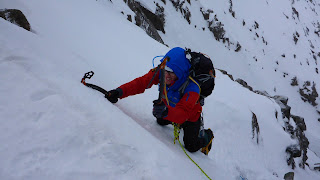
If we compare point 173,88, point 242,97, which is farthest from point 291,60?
point 173,88

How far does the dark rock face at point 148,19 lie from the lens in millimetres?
11828

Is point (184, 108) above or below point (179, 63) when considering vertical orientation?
below

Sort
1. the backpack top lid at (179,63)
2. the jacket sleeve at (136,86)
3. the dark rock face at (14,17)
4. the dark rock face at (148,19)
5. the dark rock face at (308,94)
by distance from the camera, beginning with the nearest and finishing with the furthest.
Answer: the backpack top lid at (179,63) → the jacket sleeve at (136,86) → the dark rock face at (14,17) → the dark rock face at (148,19) → the dark rock face at (308,94)

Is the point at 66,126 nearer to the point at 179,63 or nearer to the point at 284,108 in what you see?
the point at 179,63

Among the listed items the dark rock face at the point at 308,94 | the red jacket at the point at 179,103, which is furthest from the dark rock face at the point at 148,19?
the dark rock face at the point at 308,94

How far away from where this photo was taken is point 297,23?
34.9 m

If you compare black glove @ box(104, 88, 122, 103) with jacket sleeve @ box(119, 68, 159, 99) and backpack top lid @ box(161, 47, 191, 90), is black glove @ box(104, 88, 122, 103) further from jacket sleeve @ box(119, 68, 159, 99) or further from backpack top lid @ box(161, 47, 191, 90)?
backpack top lid @ box(161, 47, 191, 90)

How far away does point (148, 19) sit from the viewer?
13555mm

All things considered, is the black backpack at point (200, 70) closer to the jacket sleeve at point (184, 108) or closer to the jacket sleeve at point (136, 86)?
the jacket sleeve at point (184, 108)

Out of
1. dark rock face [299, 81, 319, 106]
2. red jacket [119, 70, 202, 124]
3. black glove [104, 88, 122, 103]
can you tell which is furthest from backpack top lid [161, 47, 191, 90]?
dark rock face [299, 81, 319, 106]

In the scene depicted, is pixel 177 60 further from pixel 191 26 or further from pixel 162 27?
pixel 191 26

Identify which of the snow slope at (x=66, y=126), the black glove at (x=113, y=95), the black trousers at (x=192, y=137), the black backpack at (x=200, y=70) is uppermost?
the black backpack at (x=200, y=70)

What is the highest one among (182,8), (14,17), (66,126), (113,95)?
(66,126)

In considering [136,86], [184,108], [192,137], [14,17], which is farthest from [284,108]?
[14,17]
